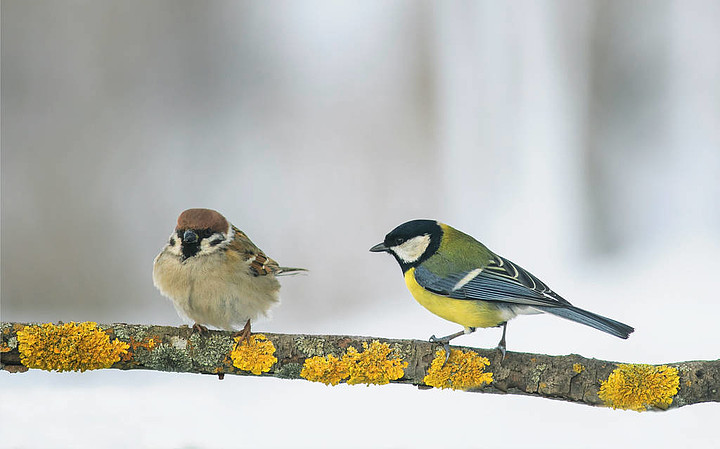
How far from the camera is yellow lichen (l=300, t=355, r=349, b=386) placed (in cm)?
112

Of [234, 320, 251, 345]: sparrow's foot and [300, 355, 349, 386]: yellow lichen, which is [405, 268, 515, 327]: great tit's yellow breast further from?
[234, 320, 251, 345]: sparrow's foot

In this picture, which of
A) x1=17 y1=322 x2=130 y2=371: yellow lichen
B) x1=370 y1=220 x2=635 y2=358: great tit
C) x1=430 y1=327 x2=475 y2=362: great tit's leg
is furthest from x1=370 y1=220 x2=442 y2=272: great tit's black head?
x1=17 y1=322 x2=130 y2=371: yellow lichen

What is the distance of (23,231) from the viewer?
205 centimetres

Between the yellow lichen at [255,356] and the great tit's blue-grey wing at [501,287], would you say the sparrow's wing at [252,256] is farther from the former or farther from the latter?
the great tit's blue-grey wing at [501,287]

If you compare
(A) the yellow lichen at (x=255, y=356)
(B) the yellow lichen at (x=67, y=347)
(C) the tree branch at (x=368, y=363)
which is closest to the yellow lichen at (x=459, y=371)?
(C) the tree branch at (x=368, y=363)

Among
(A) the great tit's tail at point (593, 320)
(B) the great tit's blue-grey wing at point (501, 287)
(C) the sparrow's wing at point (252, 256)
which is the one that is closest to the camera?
(A) the great tit's tail at point (593, 320)

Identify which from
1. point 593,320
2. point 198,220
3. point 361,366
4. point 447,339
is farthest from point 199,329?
point 593,320

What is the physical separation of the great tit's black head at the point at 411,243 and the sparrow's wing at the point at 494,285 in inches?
0.9

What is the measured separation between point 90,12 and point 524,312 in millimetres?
1643

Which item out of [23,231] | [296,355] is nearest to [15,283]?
[23,231]

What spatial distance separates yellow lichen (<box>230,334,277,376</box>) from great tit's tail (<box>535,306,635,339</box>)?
16.9 inches

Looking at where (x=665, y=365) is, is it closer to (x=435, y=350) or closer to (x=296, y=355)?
(x=435, y=350)

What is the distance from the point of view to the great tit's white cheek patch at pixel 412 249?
3.80 ft

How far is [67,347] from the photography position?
116 centimetres
